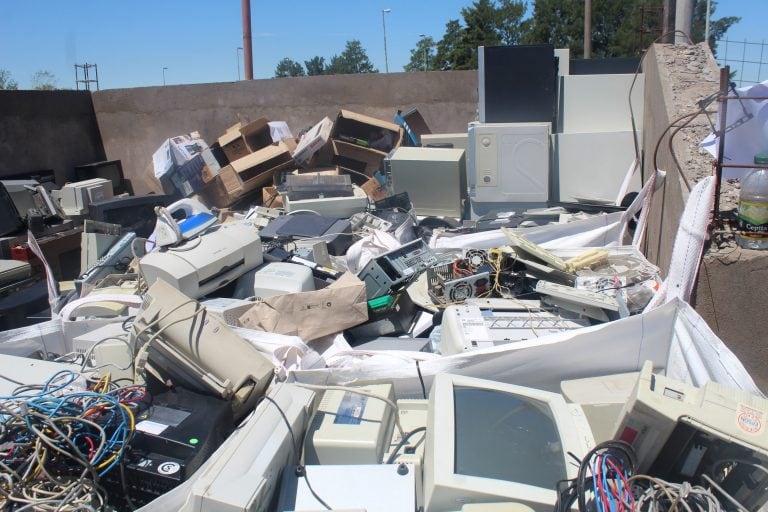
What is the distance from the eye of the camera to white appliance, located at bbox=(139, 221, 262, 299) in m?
2.88

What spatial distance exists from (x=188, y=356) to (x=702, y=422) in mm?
1548

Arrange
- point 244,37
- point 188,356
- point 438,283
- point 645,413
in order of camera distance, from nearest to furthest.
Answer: point 645,413 → point 188,356 → point 438,283 → point 244,37

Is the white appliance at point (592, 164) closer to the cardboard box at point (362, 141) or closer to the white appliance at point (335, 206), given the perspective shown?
the white appliance at point (335, 206)

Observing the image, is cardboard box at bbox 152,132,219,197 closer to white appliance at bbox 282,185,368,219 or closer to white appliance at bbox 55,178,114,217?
white appliance at bbox 55,178,114,217

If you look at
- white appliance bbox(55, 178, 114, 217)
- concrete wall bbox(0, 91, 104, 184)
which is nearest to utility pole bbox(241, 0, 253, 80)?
concrete wall bbox(0, 91, 104, 184)

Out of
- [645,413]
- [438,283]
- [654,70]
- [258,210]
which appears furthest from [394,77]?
[645,413]

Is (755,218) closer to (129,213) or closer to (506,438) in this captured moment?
(506,438)

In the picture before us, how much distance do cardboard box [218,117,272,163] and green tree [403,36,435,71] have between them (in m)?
25.3

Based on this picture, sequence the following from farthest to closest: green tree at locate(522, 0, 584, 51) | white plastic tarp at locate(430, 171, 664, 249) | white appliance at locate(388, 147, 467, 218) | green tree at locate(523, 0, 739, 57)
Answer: green tree at locate(522, 0, 584, 51) < green tree at locate(523, 0, 739, 57) < white appliance at locate(388, 147, 467, 218) < white plastic tarp at locate(430, 171, 664, 249)

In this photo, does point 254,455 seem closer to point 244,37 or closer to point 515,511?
point 515,511

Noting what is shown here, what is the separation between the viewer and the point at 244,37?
877 cm

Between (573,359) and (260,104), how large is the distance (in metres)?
6.19

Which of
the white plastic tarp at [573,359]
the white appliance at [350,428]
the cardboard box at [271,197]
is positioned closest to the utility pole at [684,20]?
the white plastic tarp at [573,359]

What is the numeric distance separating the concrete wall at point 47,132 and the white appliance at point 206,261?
4.90m
